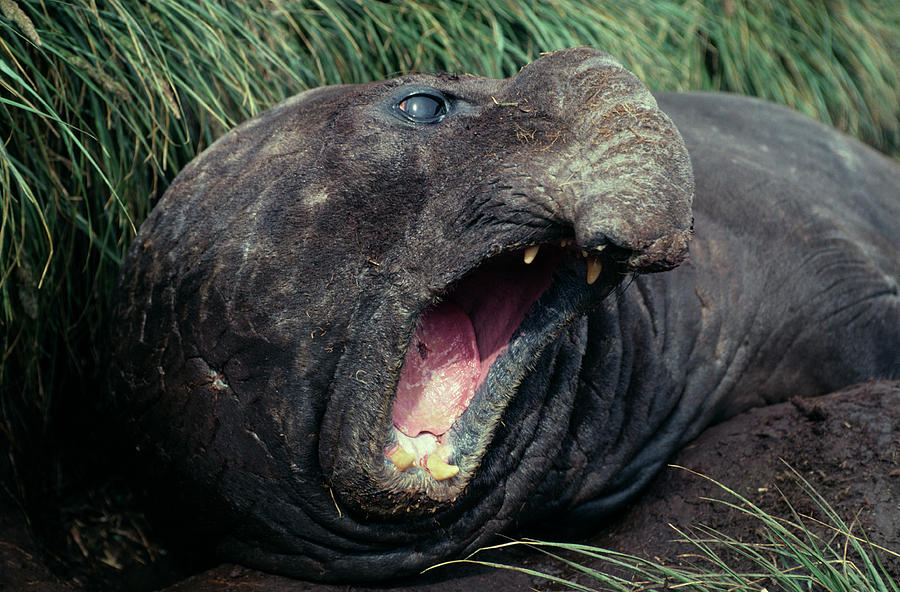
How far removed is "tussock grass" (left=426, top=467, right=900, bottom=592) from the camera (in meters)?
1.78

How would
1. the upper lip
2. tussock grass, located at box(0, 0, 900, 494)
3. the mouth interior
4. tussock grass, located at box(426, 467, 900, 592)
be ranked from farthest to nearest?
tussock grass, located at box(0, 0, 900, 494), the mouth interior, the upper lip, tussock grass, located at box(426, 467, 900, 592)

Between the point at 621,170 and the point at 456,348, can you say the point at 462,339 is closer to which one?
the point at 456,348

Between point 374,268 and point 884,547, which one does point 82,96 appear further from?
point 884,547

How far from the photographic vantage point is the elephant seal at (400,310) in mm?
2027

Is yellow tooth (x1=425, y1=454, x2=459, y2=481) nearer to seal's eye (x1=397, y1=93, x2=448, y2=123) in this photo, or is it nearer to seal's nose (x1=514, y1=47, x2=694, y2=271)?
seal's nose (x1=514, y1=47, x2=694, y2=271)

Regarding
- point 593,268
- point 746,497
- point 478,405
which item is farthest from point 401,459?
point 746,497

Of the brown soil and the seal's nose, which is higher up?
the seal's nose

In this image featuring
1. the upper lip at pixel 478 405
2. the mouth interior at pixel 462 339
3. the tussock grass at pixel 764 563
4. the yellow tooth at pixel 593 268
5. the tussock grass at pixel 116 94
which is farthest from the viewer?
the tussock grass at pixel 116 94

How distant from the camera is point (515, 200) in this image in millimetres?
2000

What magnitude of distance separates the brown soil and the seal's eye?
1123 millimetres

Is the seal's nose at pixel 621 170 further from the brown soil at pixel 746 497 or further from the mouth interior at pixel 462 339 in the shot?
the brown soil at pixel 746 497

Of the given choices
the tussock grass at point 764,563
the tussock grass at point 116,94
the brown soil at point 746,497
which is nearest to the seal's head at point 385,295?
the brown soil at point 746,497

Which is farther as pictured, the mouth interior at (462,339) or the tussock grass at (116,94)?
the tussock grass at (116,94)

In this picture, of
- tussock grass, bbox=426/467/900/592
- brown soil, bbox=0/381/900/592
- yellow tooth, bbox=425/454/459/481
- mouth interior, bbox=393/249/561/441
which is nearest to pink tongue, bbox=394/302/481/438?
mouth interior, bbox=393/249/561/441
